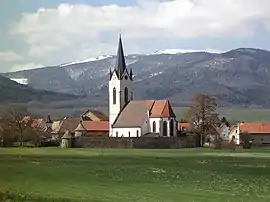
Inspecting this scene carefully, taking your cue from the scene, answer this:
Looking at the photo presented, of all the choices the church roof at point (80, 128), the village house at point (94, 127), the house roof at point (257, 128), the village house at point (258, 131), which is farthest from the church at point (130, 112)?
the house roof at point (257, 128)

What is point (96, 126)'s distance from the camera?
13875 centimetres

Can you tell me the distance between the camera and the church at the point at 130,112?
121m

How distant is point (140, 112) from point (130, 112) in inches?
92.1

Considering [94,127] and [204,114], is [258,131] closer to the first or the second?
[94,127]

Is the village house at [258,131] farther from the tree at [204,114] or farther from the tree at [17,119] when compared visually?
the tree at [17,119]

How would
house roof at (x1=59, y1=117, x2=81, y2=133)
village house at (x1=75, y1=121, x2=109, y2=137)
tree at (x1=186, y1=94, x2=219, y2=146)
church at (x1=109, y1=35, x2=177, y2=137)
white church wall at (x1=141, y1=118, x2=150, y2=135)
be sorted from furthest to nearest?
house roof at (x1=59, y1=117, x2=81, y2=133)
village house at (x1=75, y1=121, x2=109, y2=137)
white church wall at (x1=141, y1=118, x2=150, y2=135)
church at (x1=109, y1=35, x2=177, y2=137)
tree at (x1=186, y1=94, x2=219, y2=146)

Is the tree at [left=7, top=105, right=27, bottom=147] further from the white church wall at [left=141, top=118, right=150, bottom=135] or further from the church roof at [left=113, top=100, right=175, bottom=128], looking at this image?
the white church wall at [left=141, top=118, right=150, bottom=135]

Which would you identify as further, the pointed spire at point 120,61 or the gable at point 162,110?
the pointed spire at point 120,61

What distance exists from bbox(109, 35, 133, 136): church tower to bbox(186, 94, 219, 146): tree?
1159 inches

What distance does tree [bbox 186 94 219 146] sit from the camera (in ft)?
326

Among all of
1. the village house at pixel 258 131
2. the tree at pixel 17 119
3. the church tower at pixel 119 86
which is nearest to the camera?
the tree at pixel 17 119

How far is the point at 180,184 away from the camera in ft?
99.1

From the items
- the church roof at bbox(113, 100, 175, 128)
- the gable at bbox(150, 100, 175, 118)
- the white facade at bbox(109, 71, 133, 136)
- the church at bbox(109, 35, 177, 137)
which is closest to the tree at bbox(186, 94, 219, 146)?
the church at bbox(109, 35, 177, 137)

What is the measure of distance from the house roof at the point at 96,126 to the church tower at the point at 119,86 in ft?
32.8
